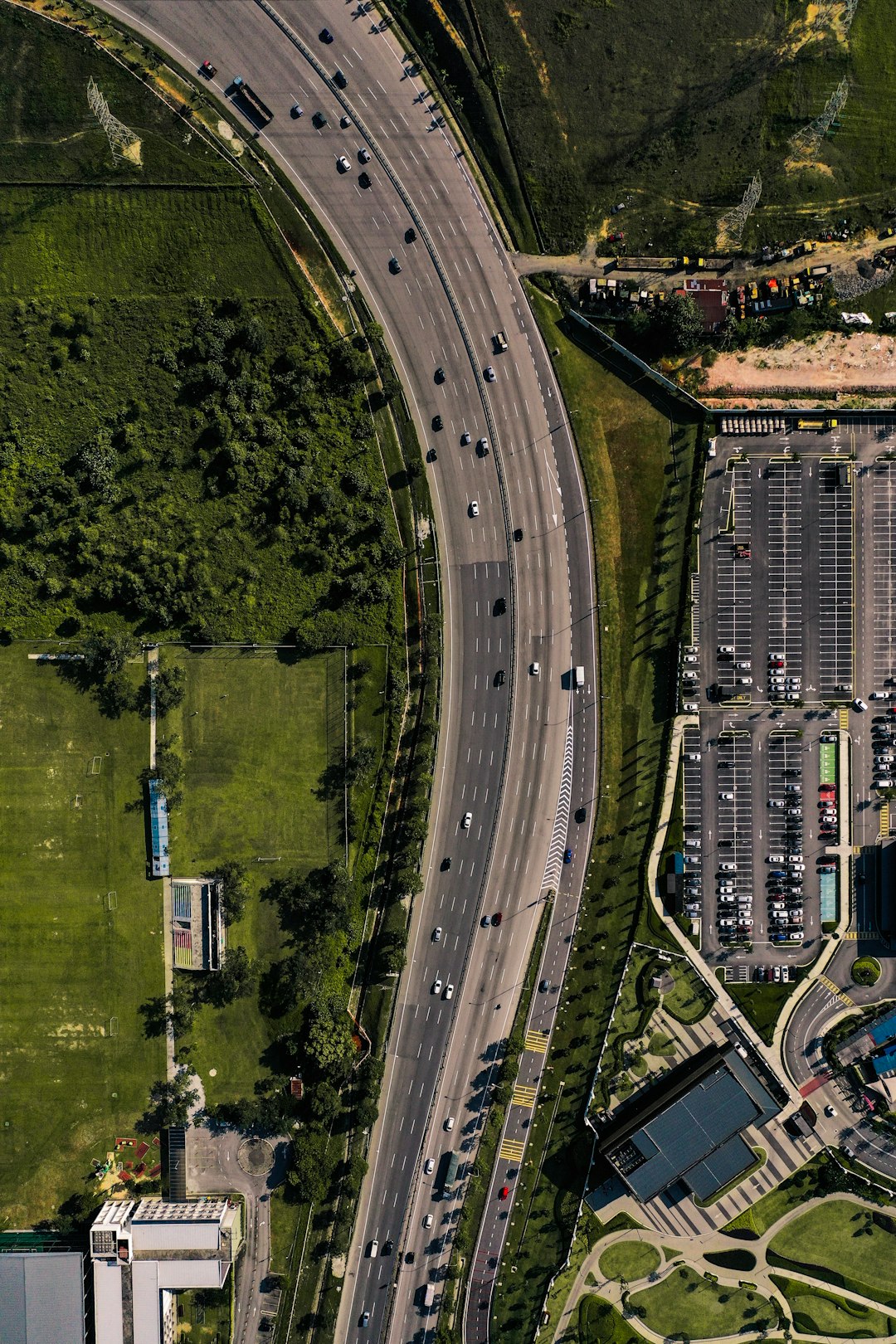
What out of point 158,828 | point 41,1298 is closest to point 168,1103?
point 41,1298

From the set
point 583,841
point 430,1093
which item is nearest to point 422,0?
point 583,841

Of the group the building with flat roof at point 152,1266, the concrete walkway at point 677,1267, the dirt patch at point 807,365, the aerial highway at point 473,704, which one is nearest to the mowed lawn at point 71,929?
the building with flat roof at point 152,1266

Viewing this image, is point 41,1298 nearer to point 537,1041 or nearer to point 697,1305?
point 537,1041

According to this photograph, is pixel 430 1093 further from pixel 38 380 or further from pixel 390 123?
pixel 390 123

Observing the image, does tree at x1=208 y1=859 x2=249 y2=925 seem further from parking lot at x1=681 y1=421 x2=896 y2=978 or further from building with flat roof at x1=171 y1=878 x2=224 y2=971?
parking lot at x1=681 y1=421 x2=896 y2=978

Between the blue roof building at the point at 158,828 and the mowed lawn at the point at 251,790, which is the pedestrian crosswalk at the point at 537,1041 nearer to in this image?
the mowed lawn at the point at 251,790
